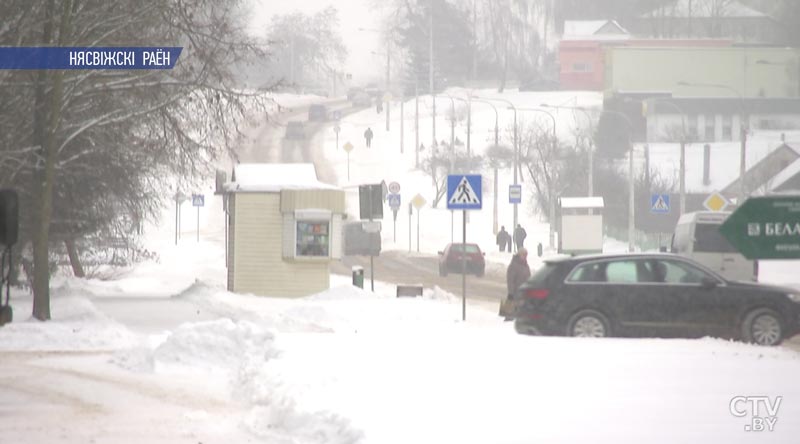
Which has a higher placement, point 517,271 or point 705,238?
point 705,238

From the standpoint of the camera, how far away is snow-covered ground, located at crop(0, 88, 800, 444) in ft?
36.2

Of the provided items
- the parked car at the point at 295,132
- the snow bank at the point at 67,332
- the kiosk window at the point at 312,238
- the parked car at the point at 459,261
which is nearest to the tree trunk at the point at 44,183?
the snow bank at the point at 67,332

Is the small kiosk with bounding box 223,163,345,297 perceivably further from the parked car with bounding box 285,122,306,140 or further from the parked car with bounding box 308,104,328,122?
the parked car with bounding box 308,104,328,122

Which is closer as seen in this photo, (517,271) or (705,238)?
(517,271)

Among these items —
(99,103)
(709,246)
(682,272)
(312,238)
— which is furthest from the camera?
(709,246)

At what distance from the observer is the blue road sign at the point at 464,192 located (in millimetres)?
28156

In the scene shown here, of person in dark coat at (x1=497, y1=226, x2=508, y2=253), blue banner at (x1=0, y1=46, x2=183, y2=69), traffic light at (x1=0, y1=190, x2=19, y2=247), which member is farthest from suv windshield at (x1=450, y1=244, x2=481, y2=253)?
traffic light at (x1=0, y1=190, x2=19, y2=247)

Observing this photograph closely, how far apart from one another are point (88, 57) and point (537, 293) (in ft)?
24.8

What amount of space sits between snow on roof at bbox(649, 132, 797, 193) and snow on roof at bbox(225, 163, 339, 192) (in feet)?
136

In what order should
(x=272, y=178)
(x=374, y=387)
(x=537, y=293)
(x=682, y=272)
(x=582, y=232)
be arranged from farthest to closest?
(x=582, y=232) < (x=272, y=178) < (x=682, y=272) < (x=537, y=293) < (x=374, y=387)

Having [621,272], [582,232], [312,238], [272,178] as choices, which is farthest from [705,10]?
[621,272]

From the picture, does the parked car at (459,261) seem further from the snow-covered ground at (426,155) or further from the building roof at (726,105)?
the building roof at (726,105)

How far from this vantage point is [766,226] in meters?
8.59

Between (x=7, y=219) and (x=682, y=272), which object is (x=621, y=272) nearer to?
(x=682, y=272)
